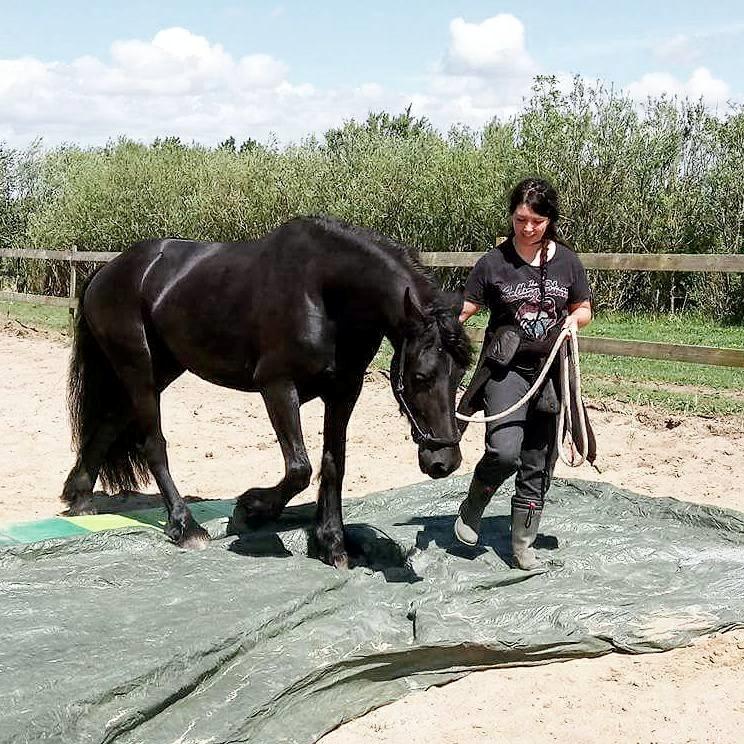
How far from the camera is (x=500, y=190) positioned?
1655 centimetres

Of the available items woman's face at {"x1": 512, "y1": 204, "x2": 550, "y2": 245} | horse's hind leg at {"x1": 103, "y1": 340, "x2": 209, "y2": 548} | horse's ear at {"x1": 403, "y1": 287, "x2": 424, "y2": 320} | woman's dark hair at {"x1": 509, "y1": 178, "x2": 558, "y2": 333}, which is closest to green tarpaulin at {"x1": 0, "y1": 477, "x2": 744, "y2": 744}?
horse's hind leg at {"x1": 103, "y1": 340, "x2": 209, "y2": 548}

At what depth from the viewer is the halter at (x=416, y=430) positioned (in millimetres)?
3541

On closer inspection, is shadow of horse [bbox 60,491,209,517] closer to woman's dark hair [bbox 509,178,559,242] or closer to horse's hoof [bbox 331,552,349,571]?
horse's hoof [bbox 331,552,349,571]

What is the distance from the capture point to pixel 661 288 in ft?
51.5

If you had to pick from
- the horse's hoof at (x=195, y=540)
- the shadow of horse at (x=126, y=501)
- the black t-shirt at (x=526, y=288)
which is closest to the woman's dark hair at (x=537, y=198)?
the black t-shirt at (x=526, y=288)

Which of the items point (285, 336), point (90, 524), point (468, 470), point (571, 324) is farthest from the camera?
point (468, 470)

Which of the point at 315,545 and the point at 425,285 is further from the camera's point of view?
the point at 315,545

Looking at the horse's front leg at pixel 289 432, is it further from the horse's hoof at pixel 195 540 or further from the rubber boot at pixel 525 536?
the rubber boot at pixel 525 536

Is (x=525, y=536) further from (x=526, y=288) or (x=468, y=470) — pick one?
(x=468, y=470)

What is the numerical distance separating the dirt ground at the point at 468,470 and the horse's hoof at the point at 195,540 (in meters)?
1.39

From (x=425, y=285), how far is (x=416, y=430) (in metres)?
0.60

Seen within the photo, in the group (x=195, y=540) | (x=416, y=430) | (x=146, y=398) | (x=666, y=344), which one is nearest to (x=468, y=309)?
(x=416, y=430)

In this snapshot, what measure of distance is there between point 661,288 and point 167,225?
10405mm

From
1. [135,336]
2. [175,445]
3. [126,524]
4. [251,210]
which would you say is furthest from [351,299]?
[251,210]
